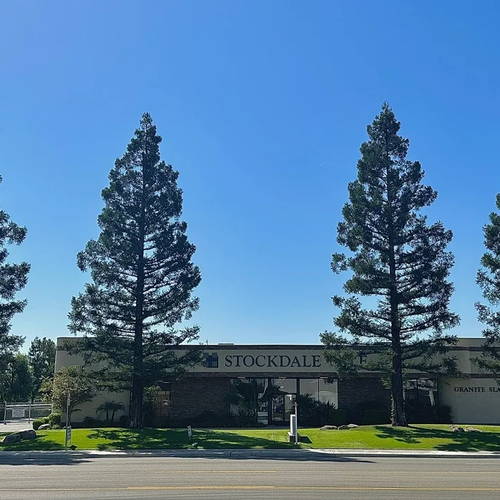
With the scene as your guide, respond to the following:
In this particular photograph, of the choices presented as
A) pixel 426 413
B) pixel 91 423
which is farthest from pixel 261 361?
pixel 91 423

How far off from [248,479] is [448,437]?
15.9 meters

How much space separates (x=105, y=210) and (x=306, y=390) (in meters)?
16.1

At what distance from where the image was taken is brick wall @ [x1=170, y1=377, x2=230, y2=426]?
37.2 metres

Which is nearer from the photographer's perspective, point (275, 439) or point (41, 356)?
point (275, 439)

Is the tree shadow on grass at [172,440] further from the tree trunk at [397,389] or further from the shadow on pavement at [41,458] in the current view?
the tree trunk at [397,389]

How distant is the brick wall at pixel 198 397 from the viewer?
37.2 metres

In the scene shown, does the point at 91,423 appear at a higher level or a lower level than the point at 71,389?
lower

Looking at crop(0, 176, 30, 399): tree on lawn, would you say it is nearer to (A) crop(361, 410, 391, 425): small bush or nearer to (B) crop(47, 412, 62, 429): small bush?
(B) crop(47, 412, 62, 429): small bush

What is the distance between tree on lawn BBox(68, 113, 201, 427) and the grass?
338 centimetres

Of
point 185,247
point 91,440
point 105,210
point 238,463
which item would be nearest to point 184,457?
point 238,463

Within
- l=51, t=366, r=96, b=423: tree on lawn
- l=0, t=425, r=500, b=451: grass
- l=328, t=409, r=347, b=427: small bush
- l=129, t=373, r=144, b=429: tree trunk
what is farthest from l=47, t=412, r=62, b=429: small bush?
l=328, t=409, r=347, b=427: small bush

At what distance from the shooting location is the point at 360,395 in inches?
1476

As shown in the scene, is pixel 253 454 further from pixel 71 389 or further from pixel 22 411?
pixel 22 411

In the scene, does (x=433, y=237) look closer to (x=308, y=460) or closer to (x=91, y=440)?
(x=308, y=460)
